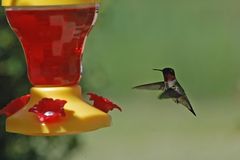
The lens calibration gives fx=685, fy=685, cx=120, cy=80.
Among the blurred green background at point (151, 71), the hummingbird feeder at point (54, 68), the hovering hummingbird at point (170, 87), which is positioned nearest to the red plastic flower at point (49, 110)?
the hummingbird feeder at point (54, 68)

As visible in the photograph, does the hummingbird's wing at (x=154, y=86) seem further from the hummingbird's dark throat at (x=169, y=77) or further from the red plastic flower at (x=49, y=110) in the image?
the red plastic flower at (x=49, y=110)

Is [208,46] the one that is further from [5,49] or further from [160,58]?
[5,49]

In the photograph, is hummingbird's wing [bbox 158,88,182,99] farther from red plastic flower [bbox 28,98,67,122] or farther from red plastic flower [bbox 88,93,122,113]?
red plastic flower [bbox 28,98,67,122]

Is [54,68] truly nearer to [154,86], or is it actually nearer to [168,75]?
[168,75]

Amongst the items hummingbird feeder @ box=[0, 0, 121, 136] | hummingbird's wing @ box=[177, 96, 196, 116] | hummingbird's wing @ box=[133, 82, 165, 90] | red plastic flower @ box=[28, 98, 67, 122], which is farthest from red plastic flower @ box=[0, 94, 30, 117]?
hummingbird's wing @ box=[177, 96, 196, 116]

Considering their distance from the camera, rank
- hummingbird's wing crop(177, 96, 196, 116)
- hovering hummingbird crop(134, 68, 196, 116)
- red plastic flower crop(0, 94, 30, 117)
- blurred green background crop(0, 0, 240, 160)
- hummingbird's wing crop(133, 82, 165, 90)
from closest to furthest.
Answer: red plastic flower crop(0, 94, 30, 117) < hovering hummingbird crop(134, 68, 196, 116) < hummingbird's wing crop(133, 82, 165, 90) < hummingbird's wing crop(177, 96, 196, 116) < blurred green background crop(0, 0, 240, 160)

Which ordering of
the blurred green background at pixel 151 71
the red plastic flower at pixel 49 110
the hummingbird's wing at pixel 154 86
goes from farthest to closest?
1. the blurred green background at pixel 151 71
2. the hummingbird's wing at pixel 154 86
3. the red plastic flower at pixel 49 110

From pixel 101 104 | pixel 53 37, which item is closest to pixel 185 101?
pixel 101 104
